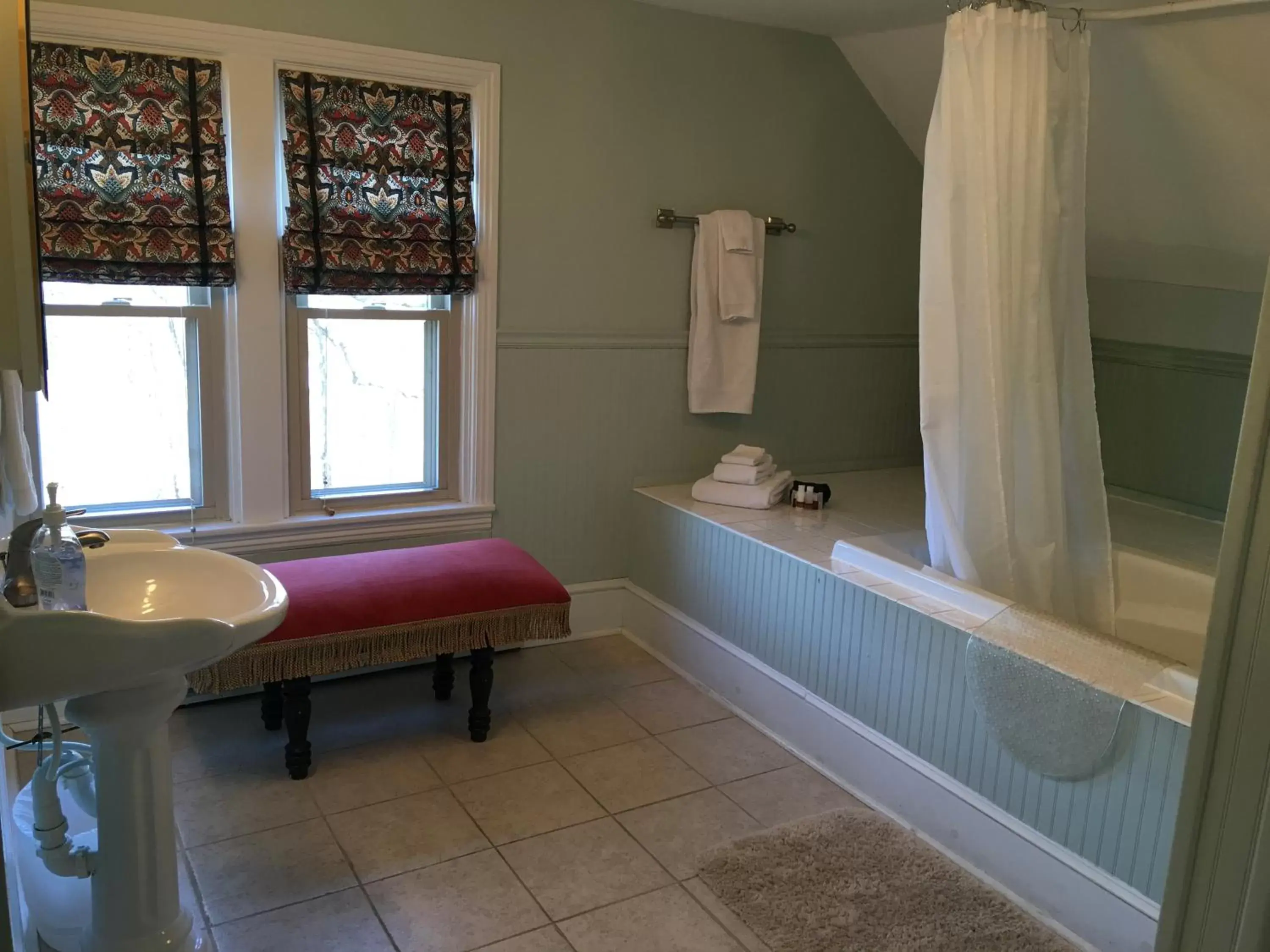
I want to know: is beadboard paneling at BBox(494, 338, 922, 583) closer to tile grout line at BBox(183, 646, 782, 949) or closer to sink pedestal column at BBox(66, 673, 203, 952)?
tile grout line at BBox(183, 646, 782, 949)

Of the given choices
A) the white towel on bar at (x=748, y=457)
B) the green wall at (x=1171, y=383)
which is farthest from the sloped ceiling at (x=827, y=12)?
the white towel on bar at (x=748, y=457)

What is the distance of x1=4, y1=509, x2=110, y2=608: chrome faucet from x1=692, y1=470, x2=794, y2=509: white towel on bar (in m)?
2.19

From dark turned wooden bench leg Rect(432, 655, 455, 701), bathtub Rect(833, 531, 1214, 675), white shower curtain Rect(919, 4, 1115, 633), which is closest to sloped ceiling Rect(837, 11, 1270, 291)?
white shower curtain Rect(919, 4, 1115, 633)

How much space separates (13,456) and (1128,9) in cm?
275

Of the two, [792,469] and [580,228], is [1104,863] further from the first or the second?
[580,228]

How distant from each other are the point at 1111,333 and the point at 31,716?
149 inches

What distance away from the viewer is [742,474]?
139 inches

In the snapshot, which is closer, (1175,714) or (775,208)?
(1175,714)

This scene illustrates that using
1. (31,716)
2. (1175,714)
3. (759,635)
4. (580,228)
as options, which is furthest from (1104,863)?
(31,716)

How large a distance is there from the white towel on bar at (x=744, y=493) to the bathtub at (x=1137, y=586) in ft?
1.39

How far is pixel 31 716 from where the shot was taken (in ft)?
9.39

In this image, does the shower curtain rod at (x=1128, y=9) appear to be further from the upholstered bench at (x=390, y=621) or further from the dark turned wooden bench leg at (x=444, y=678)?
the dark turned wooden bench leg at (x=444, y=678)

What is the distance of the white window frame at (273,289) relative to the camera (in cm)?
275

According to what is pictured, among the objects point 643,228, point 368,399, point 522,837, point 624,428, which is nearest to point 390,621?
point 522,837
